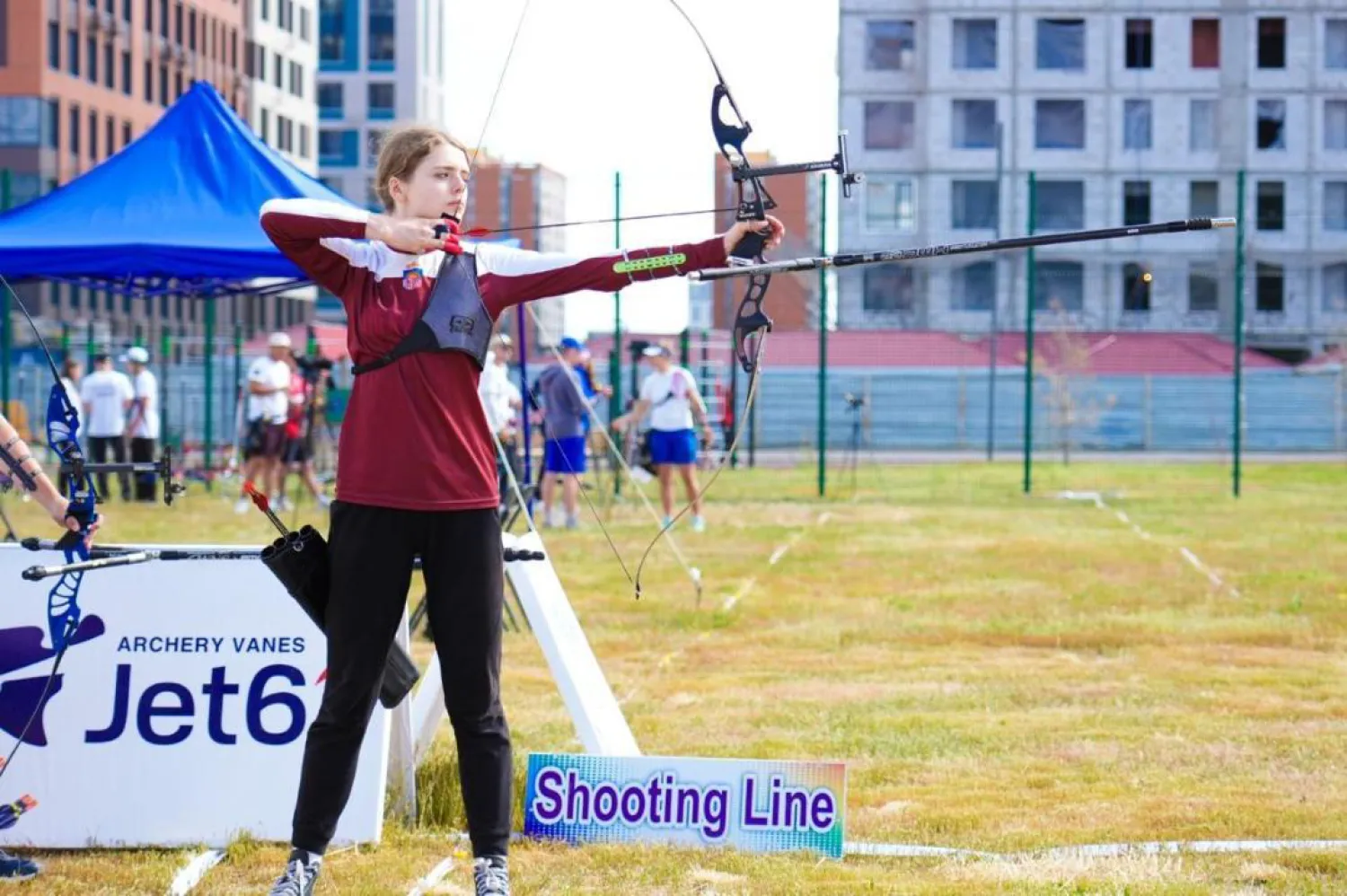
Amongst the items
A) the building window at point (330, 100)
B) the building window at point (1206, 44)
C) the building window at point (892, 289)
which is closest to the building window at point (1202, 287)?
the building window at point (892, 289)

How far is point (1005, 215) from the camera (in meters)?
55.4

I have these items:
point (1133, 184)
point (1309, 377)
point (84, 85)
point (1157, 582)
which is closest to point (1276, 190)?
point (1133, 184)

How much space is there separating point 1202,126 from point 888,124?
8826 mm

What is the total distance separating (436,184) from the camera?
15.3 feet

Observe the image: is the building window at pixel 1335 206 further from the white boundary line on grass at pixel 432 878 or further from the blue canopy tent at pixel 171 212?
the white boundary line on grass at pixel 432 878

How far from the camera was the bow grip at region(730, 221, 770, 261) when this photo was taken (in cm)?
452

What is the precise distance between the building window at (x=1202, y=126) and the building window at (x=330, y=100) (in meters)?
44.6

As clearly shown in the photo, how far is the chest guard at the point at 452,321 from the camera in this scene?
4.54 meters

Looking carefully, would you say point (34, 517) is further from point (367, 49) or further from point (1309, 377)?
point (367, 49)

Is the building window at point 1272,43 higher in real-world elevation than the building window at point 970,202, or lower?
higher

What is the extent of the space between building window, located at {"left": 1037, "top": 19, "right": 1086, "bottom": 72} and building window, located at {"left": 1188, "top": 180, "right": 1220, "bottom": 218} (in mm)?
4577

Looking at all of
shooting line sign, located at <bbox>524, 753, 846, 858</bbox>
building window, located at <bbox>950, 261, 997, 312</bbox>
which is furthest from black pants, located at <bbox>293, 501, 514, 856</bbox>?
building window, located at <bbox>950, 261, 997, 312</bbox>

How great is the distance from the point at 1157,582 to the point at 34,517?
1233cm

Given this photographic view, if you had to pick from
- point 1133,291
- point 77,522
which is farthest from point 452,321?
point 1133,291
